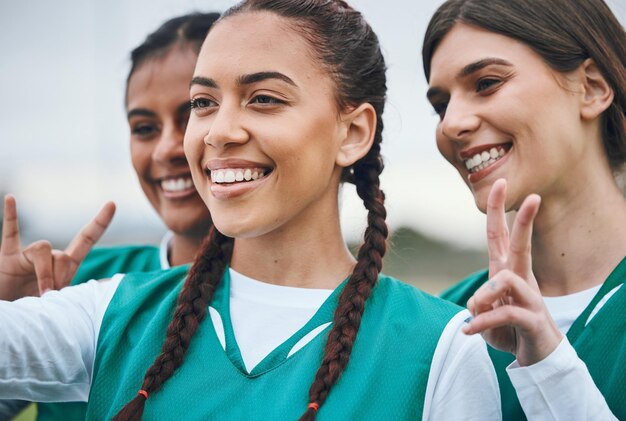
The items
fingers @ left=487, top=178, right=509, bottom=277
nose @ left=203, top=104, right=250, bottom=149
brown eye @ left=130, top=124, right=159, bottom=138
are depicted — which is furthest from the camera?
brown eye @ left=130, top=124, right=159, bottom=138

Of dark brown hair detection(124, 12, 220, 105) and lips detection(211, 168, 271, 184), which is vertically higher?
dark brown hair detection(124, 12, 220, 105)

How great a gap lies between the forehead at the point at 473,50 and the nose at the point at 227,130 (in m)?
0.81

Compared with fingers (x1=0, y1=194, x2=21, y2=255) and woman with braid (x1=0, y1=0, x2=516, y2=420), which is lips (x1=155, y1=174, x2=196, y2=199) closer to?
fingers (x1=0, y1=194, x2=21, y2=255)

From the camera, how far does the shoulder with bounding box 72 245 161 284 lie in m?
3.47

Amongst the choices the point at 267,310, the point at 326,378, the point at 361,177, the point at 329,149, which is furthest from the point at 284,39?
the point at 326,378

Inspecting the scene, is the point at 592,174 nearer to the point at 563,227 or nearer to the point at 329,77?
the point at 563,227

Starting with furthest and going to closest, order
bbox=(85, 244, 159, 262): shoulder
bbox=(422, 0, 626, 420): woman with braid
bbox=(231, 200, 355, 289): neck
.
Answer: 1. bbox=(85, 244, 159, 262): shoulder
2. bbox=(422, 0, 626, 420): woman with braid
3. bbox=(231, 200, 355, 289): neck

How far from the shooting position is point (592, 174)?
2.69 meters

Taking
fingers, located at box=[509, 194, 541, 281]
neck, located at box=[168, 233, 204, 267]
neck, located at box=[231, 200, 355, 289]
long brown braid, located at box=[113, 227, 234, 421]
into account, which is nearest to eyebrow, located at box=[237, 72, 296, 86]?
neck, located at box=[231, 200, 355, 289]

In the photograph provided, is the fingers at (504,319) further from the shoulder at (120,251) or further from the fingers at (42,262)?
the shoulder at (120,251)

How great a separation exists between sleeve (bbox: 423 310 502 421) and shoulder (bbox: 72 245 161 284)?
1643 millimetres

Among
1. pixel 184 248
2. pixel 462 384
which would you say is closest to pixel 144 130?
pixel 184 248

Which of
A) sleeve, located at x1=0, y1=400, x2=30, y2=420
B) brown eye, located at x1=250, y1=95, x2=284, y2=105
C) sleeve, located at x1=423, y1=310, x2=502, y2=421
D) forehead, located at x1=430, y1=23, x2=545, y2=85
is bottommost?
sleeve, located at x1=0, y1=400, x2=30, y2=420

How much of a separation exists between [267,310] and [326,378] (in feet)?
1.02
